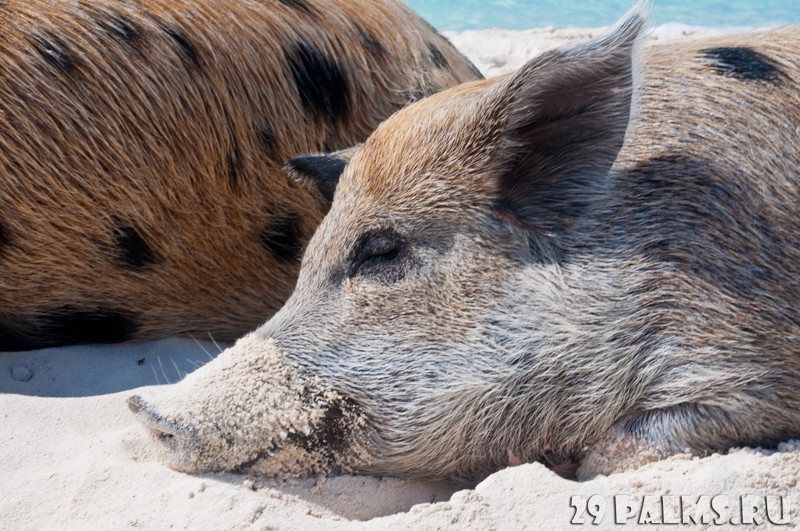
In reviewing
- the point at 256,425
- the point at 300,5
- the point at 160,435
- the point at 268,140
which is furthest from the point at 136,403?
→ the point at 300,5

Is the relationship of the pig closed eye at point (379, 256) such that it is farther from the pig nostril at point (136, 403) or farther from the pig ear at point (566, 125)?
the pig nostril at point (136, 403)

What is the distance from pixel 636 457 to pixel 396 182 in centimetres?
100

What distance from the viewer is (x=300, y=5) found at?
3.89 meters

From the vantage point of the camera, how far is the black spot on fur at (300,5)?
3.88m

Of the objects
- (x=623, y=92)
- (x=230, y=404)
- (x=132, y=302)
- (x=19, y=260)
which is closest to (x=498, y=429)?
(x=230, y=404)

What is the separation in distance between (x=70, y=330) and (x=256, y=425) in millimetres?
1249

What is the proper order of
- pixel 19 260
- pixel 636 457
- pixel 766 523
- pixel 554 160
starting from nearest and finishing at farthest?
pixel 766 523 → pixel 636 457 → pixel 554 160 → pixel 19 260

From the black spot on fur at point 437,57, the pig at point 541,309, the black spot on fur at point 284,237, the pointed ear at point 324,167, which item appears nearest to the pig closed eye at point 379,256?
the pig at point 541,309

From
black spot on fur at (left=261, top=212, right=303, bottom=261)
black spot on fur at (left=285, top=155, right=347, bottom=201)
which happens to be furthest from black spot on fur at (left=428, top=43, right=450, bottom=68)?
black spot on fur at (left=285, top=155, right=347, bottom=201)

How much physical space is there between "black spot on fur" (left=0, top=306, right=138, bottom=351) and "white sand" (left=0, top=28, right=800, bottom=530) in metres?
0.46

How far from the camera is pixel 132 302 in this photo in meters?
3.62

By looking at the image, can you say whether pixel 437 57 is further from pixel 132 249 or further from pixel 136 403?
pixel 136 403

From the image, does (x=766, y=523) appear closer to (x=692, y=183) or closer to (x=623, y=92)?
(x=692, y=183)

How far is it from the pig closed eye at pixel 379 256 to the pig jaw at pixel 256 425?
36 centimetres
